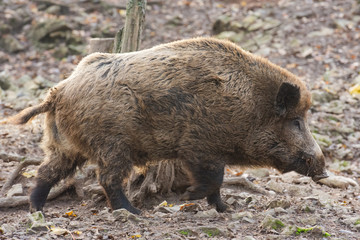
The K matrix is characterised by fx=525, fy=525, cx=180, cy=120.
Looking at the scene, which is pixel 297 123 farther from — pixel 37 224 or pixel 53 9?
pixel 53 9

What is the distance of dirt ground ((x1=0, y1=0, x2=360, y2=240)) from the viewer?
5.01 m

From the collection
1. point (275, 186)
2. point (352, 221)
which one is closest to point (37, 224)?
point (352, 221)

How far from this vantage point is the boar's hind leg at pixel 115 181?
218 inches

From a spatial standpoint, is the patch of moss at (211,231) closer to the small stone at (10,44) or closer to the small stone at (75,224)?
the small stone at (75,224)

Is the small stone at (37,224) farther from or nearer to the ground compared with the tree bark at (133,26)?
nearer to the ground

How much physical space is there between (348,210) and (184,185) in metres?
1.93

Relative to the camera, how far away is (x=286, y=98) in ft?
18.9

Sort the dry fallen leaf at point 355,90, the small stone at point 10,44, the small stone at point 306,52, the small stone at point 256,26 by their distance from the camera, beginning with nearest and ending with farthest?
the dry fallen leaf at point 355,90 → the small stone at point 306,52 → the small stone at point 10,44 → the small stone at point 256,26

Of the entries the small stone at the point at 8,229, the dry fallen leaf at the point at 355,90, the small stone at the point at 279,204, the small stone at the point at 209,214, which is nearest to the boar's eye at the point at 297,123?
the small stone at the point at 279,204

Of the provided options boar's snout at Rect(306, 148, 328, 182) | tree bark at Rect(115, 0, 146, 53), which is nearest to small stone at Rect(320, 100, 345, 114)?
boar's snout at Rect(306, 148, 328, 182)

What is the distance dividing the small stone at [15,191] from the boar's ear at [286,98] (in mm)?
3291

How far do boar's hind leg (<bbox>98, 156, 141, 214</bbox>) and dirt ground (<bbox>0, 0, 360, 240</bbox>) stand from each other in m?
0.16

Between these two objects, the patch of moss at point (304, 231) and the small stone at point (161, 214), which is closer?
the patch of moss at point (304, 231)

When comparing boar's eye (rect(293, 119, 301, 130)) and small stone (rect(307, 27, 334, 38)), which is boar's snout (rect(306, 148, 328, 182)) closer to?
boar's eye (rect(293, 119, 301, 130))
